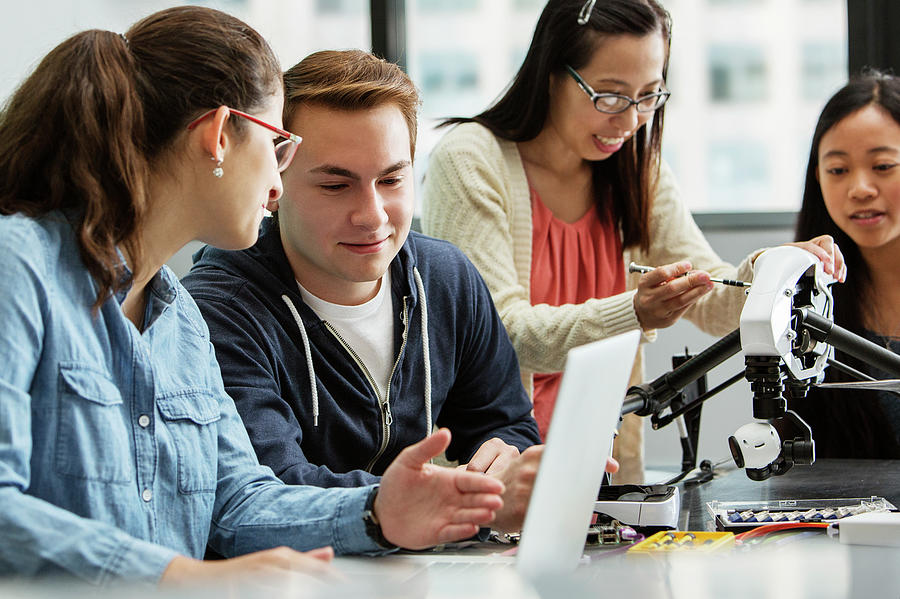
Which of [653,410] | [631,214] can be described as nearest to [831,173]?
→ [631,214]

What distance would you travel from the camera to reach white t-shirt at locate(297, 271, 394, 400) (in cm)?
155

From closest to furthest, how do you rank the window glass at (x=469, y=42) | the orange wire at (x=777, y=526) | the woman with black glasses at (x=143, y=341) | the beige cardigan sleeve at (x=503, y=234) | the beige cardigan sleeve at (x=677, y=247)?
the woman with black glasses at (x=143, y=341)
the orange wire at (x=777, y=526)
the beige cardigan sleeve at (x=503, y=234)
the beige cardigan sleeve at (x=677, y=247)
the window glass at (x=469, y=42)

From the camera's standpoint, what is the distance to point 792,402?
83.9 inches

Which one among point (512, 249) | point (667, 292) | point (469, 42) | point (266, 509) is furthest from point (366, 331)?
point (469, 42)

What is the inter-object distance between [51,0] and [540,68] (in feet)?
5.53

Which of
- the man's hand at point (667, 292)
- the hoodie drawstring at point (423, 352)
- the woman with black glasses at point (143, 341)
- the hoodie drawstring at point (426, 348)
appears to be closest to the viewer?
the woman with black glasses at point (143, 341)

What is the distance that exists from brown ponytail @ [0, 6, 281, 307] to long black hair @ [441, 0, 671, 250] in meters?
1.09

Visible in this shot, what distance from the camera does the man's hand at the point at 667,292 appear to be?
171cm

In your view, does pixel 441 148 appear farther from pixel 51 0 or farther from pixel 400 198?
pixel 51 0

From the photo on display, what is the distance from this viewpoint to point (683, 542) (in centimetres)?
114

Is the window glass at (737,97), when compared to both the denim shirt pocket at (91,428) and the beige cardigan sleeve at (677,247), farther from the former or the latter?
the denim shirt pocket at (91,428)

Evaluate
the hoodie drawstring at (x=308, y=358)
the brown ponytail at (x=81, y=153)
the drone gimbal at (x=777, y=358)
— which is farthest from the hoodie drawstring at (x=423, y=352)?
the brown ponytail at (x=81, y=153)

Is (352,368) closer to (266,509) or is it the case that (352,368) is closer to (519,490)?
(266,509)

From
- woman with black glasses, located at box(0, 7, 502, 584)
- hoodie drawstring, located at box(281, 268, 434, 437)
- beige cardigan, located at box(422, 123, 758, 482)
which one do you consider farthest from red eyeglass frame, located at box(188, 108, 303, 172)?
beige cardigan, located at box(422, 123, 758, 482)
